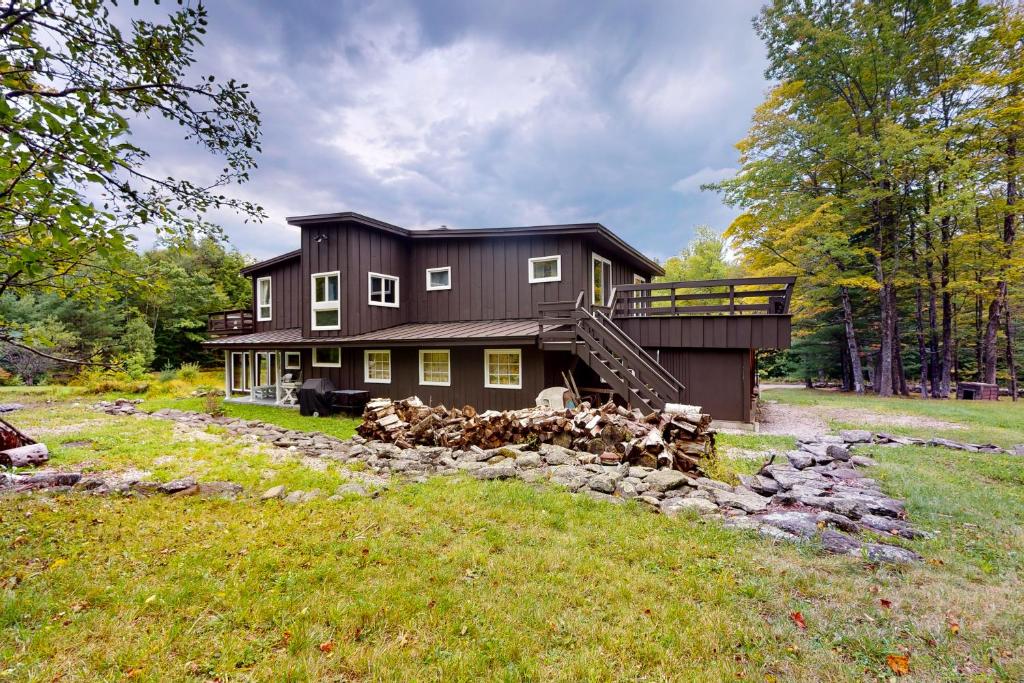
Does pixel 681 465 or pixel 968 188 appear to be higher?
pixel 968 188

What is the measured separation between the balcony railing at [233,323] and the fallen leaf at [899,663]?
21.1m

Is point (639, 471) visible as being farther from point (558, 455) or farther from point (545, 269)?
point (545, 269)

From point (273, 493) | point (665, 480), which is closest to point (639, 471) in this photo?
point (665, 480)

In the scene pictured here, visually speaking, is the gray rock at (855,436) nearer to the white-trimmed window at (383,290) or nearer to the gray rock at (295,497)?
the gray rock at (295,497)

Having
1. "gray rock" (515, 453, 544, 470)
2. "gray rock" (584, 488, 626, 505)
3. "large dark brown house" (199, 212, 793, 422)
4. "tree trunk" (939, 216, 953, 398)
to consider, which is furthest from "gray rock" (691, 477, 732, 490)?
"tree trunk" (939, 216, 953, 398)

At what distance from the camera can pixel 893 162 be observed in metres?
16.1

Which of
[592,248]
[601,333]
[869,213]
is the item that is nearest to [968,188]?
[869,213]

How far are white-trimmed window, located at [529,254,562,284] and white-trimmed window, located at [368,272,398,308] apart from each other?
16.2ft

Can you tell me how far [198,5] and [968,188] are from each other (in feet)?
72.9

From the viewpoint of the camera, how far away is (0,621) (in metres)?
2.57

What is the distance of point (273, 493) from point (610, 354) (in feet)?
23.0

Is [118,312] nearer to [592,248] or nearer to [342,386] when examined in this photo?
[342,386]

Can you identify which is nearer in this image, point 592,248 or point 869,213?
point 592,248

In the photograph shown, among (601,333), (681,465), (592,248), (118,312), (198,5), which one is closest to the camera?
(198,5)
